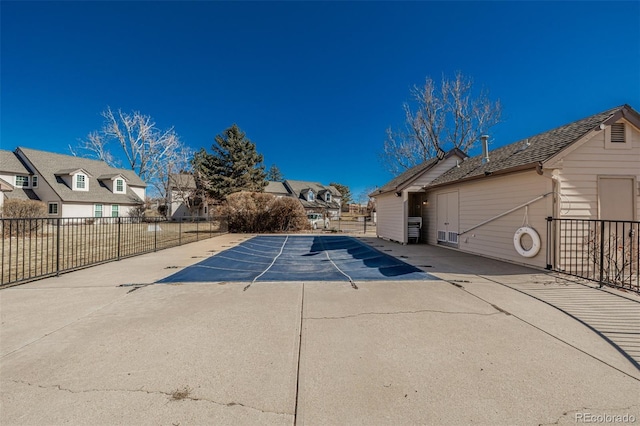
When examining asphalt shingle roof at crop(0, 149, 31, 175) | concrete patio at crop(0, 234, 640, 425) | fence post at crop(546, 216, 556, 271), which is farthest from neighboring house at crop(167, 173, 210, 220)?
fence post at crop(546, 216, 556, 271)

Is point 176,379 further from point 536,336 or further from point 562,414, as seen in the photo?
point 536,336

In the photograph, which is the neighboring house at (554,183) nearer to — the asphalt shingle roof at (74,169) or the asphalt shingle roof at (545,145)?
the asphalt shingle roof at (545,145)

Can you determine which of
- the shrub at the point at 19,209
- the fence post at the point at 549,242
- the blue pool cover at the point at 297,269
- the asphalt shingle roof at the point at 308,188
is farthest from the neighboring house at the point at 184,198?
the fence post at the point at 549,242

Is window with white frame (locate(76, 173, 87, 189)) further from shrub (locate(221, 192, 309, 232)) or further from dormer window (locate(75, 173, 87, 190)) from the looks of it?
shrub (locate(221, 192, 309, 232))

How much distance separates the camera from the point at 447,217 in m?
10.8

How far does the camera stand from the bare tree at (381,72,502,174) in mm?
20750

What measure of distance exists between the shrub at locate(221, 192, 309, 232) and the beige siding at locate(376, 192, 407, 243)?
666 centimetres

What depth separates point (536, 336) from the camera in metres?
3.00

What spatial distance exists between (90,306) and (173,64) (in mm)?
18562

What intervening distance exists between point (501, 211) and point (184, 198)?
110 feet

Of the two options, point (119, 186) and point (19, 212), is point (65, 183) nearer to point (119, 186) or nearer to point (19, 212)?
point (119, 186)

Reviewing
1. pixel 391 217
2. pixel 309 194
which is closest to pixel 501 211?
pixel 391 217

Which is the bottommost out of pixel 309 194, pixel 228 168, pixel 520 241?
pixel 520 241

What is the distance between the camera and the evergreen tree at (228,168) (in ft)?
105
